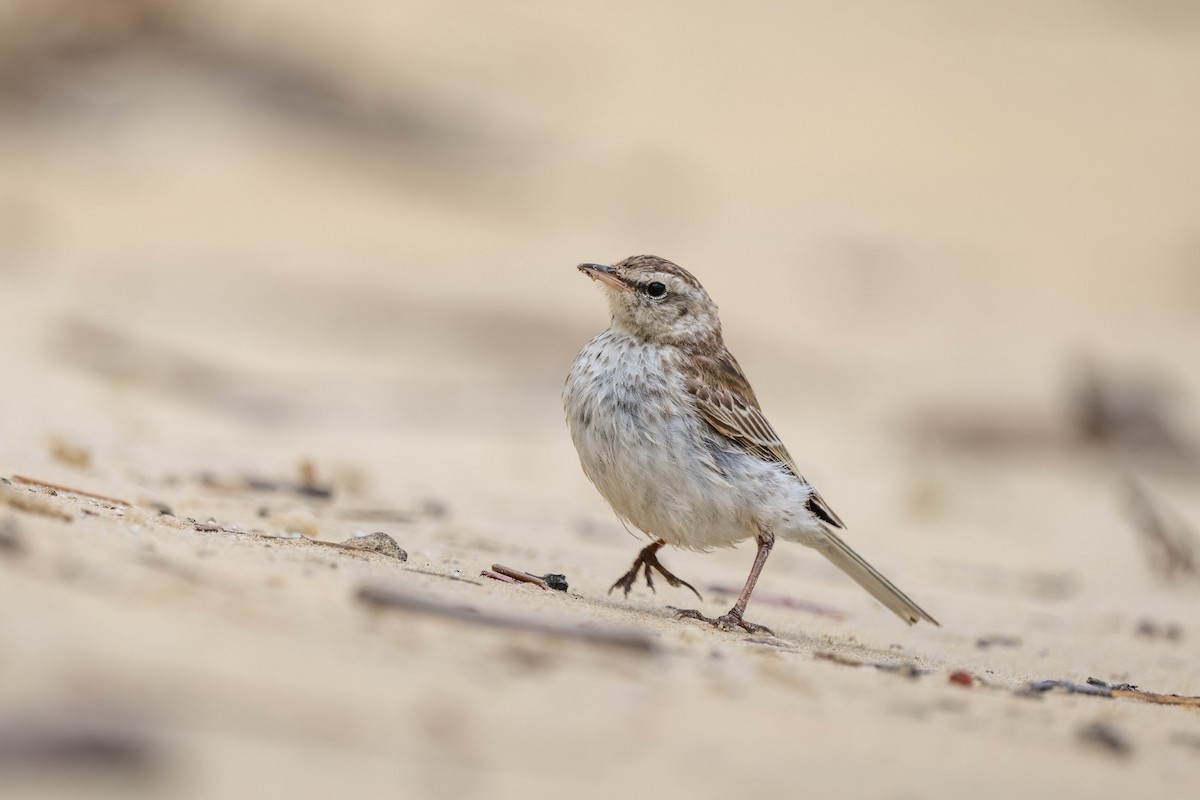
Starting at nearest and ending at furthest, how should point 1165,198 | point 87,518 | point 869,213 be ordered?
point 87,518, point 869,213, point 1165,198

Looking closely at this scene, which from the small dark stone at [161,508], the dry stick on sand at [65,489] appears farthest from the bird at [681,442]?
the dry stick on sand at [65,489]

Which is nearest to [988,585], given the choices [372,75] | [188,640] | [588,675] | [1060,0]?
[588,675]

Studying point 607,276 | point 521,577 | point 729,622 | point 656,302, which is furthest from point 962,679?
point 607,276

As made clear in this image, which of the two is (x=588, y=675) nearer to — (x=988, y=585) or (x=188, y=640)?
(x=188, y=640)

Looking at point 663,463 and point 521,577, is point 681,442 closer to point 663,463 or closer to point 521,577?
point 663,463

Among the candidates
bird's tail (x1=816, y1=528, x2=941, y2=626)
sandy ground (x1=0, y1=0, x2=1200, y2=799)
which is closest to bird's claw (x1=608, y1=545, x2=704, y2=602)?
sandy ground (x1=0, y1=0, x2=1200, y2=799)

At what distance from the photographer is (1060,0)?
25453mm

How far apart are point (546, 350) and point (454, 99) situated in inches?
283

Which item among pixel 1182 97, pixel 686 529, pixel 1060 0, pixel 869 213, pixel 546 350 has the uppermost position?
pixel 1060 0

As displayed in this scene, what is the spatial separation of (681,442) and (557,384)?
5.71 m

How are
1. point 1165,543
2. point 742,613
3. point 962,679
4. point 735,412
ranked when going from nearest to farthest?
point 962,679, point 742,613, point 735,412, point 1165,543

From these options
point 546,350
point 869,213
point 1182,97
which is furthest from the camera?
point 1182,97

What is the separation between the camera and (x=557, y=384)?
1124 centimetres

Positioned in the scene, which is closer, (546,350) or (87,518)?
(87,518)
